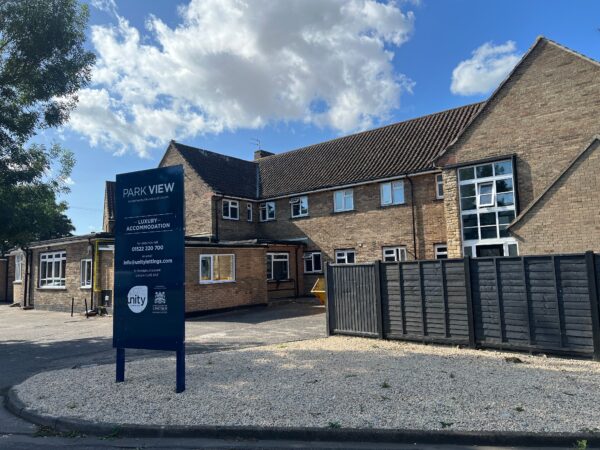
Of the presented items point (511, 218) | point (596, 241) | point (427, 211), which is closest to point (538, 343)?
point (596, 241)

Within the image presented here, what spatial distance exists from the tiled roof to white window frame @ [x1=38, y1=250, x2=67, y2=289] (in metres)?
12.2

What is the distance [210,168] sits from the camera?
2811cm

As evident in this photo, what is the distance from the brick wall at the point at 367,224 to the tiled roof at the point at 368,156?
34.0 inches

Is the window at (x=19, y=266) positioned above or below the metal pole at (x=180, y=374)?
above

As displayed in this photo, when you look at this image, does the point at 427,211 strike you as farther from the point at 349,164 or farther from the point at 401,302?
the point at 401,302

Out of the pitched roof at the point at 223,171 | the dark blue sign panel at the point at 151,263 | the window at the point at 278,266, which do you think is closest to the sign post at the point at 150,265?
the dark blue sign panel at the point at 151,263

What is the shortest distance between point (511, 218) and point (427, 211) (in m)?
4.67

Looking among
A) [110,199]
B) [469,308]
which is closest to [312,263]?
[469,308]

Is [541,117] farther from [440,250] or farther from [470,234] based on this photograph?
[440,250]

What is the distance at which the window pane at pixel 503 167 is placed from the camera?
53.2 feet

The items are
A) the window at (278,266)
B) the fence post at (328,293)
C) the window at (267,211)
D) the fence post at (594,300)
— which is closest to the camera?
the fence post at (594,300)

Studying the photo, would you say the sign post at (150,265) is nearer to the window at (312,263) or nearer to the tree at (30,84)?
the tree at (30,84)

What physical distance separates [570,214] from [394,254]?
951cm

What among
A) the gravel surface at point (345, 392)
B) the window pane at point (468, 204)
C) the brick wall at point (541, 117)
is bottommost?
the gravel surface at point (345, 392)
